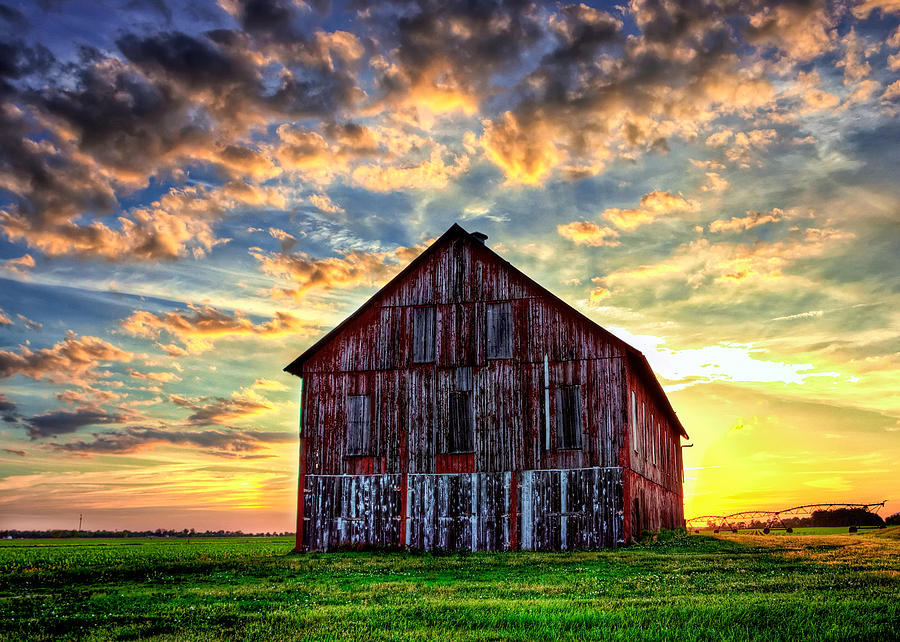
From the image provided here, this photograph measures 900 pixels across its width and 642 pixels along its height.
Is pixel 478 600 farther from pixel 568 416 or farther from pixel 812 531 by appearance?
pixel 812 531

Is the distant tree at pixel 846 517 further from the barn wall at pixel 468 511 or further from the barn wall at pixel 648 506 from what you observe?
the barn wall at pixel 468 511

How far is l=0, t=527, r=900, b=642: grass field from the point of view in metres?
10.0

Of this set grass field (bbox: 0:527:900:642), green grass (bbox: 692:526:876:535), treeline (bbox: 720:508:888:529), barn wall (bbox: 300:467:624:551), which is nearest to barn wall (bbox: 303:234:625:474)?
barn wall (bbox: 300:467:624:551)

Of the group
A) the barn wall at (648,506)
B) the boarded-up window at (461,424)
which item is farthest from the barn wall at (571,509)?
the boarded-up window at (461,424)

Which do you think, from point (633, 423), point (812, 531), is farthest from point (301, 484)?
point (812, 531)

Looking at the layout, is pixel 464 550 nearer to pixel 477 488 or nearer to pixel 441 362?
pixel 477 488

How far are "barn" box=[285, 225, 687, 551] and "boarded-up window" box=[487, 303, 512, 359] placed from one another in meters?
0.06

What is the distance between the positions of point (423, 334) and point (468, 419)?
4.02m

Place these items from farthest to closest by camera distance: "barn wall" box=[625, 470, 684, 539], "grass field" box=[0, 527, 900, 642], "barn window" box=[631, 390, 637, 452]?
"barn window" box=[631, 390, 637, 452]
"barn wall" box=[625, 470, 684, 539]
"grass field" box=[0, 527, 900, 642]

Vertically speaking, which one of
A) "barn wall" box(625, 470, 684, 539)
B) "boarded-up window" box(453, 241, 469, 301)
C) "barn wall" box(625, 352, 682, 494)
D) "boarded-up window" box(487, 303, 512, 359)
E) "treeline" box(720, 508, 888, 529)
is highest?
"boarded-up window" box(453, 241, 469, 301)

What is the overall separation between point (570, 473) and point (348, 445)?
9.25 metres

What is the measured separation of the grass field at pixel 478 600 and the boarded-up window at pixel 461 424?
25.3 ft

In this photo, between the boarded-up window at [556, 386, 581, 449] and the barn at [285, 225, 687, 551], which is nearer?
the barn at [285, 225, 687, 551]

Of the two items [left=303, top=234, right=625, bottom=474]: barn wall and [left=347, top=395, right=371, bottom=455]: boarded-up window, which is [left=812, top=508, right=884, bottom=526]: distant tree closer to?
[left=303, top=234, right=625, bottom=474]: barn wall
